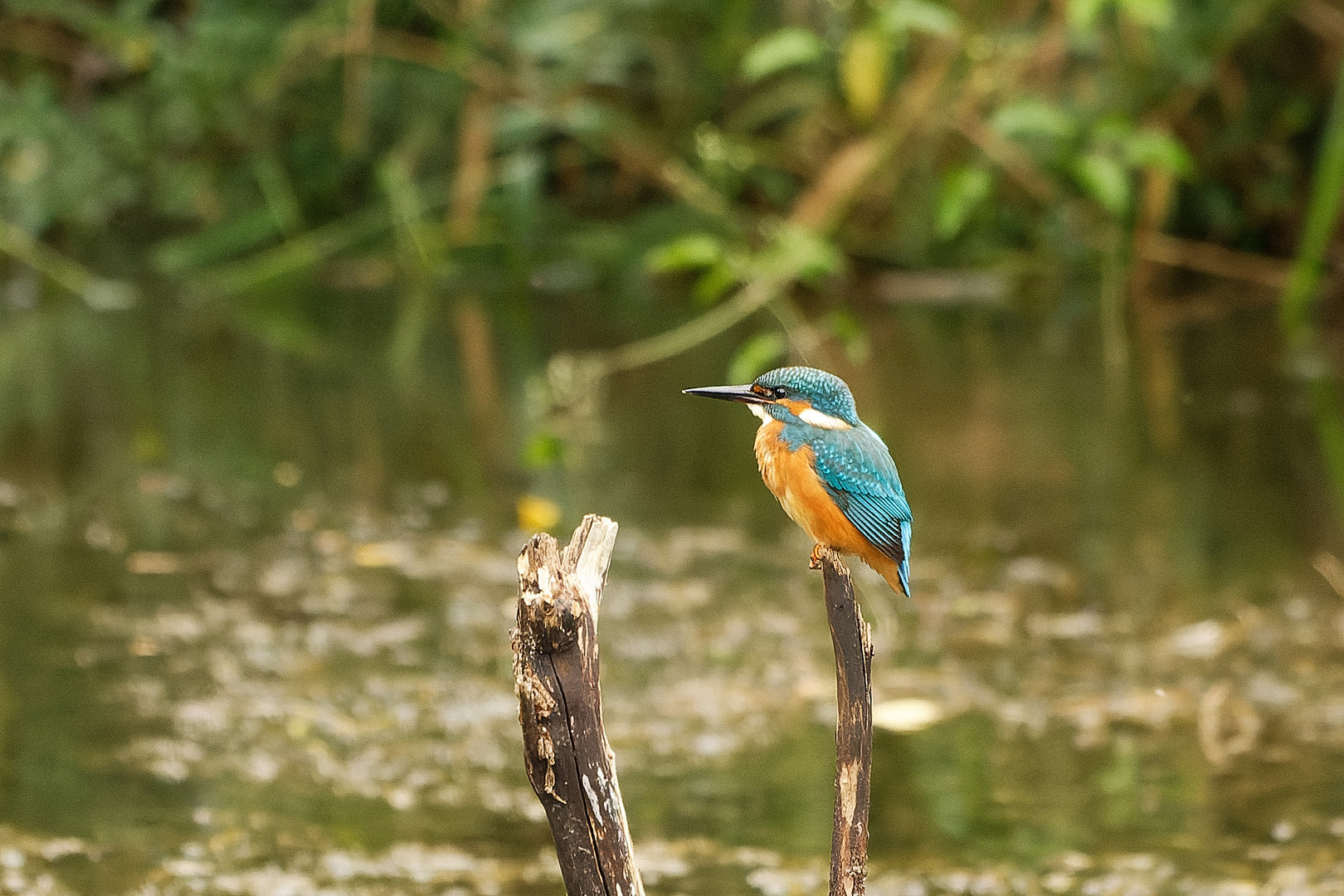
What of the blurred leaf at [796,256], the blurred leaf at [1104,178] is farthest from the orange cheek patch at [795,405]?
the blurred leaf at [1104,178]

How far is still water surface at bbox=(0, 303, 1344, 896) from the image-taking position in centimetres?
238

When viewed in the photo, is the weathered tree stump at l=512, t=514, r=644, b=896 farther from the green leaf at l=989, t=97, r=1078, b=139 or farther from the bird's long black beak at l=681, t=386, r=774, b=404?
the green leaf at l=989, t=97, r=1078, b=139

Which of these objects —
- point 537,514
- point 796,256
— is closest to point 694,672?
point 537,514

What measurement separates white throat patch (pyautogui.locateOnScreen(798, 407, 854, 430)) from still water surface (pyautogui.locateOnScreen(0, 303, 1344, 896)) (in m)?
0.84

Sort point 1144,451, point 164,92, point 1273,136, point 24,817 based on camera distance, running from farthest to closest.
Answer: point 164,92, point 1273,136, point 1144,451, point 24,817

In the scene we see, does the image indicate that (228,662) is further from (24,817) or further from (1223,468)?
(1223,468)

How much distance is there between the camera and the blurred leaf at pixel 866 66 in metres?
5.80

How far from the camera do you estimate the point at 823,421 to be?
1.70 metres

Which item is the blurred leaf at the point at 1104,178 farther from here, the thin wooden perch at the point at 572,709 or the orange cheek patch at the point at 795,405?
the thin wooden perch at the point at 572,709

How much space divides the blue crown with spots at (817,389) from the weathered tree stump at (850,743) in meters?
0.17

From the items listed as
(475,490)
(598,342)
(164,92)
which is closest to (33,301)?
(164,92)

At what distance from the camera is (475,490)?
4242 millimetres

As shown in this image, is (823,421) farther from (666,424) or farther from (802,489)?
(666,424)

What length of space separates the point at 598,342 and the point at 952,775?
332 centimetres
